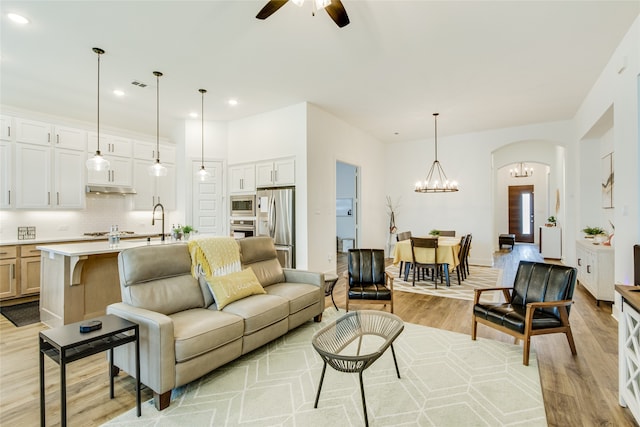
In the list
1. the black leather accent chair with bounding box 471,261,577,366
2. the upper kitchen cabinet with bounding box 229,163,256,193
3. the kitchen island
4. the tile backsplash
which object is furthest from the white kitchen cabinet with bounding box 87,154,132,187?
the black leather accent chair with bounding box 471,261,577,366

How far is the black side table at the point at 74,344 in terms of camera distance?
1.72 m

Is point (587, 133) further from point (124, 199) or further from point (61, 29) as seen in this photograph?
point (124, 199)

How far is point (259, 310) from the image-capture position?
2.78 meters

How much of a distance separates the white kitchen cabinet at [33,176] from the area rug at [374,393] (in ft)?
15.4

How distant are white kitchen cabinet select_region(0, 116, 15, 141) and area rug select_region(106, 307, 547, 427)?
505 centimetres

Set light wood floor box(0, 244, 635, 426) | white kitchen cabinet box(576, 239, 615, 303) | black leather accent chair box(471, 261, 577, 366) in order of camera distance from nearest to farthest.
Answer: light wood floor box(0, 244, 635, 426) → black leather accent chair box(471, 261, 577, 366) → white kitchen cabinet box(576, 239, 615, 303)

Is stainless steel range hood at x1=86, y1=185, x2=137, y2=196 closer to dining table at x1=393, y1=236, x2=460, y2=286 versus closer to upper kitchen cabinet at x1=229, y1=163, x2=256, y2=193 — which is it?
upper kitchen cabinet at x1=229, y1=163, x2=256, y2=193

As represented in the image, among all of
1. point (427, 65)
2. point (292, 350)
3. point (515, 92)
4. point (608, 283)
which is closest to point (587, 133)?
point (515, 92)

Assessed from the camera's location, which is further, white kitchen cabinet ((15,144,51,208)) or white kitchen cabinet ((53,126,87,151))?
white kitchen cabinet ((53,126,87,151))

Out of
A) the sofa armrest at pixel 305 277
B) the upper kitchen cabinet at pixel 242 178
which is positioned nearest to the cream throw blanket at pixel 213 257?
the sofa armrest at pixel 305 277

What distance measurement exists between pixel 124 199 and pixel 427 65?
245 inches

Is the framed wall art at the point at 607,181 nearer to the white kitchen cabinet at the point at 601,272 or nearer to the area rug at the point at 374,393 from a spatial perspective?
the white kitchen cabinet at the point at 601,272

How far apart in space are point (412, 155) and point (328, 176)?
3483mm

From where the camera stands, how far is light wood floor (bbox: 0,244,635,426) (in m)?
2.05
